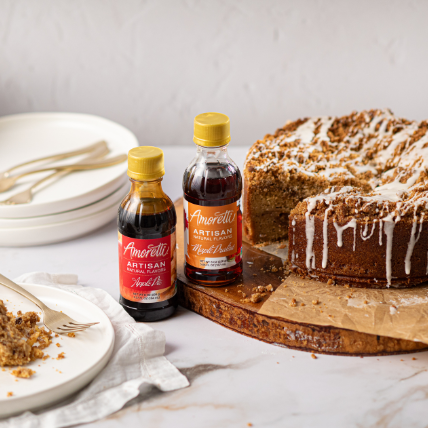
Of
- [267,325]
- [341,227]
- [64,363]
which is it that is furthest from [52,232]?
[341,227]

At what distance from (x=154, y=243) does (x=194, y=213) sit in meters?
0.18

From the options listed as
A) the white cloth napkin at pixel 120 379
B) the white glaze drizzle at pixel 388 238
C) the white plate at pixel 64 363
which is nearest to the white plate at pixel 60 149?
the white plate at pixel 64 363

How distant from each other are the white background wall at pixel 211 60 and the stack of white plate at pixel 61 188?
905 mm

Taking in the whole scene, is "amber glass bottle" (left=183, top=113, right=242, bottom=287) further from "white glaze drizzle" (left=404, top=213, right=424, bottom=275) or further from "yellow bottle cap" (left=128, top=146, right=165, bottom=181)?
"white glaze drizzle" (left=404, top=213, right=424, bottom=275)

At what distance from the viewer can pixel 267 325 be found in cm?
169

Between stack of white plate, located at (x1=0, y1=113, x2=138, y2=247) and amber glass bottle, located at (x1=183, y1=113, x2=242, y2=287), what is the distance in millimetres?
657

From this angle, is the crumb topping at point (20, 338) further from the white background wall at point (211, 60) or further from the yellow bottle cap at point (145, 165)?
the white background wall at point (211, 60)

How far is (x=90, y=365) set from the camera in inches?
57.5

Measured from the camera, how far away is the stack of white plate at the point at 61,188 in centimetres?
224

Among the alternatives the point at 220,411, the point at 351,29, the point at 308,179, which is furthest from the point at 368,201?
the point at 351,29

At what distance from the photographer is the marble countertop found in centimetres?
141

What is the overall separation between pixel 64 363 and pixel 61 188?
1.06 m

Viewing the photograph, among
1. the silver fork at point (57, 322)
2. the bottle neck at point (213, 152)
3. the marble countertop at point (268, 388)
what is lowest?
the marble countertop at point (268, 388)

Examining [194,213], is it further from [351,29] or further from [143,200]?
[351,29]
